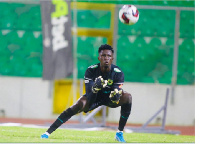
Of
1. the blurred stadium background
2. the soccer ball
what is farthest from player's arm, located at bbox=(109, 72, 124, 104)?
the blurred stadium background

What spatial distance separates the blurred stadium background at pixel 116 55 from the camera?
18109mm

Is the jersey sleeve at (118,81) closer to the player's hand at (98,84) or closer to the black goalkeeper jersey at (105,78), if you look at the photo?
the black goalkeeper jersey at (105,78)

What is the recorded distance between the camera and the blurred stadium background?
1811 cm

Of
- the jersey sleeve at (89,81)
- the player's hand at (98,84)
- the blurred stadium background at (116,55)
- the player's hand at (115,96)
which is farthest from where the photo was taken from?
the blurred stadium background at (116,55)

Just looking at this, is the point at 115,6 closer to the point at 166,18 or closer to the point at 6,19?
the point at 166,18

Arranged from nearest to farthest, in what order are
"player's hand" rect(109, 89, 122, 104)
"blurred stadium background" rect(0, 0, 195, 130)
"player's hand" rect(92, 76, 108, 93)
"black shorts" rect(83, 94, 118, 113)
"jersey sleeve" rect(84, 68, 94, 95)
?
"player's hand" rect(92, 76, 108, 93), "player's hand" rect(109, 89, 122, 104), "jersey sleeve" rect(84, 68, 94, 95), "black shorts" rect(83, 94, 118, 113), "blurred stadium background" rect(0, 0, 195, 130)

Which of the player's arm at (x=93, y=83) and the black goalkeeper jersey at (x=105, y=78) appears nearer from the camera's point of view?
the player's arm at (x=93, y=83)

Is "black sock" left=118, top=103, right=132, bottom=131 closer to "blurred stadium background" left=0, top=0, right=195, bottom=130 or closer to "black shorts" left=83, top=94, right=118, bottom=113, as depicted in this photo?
"black shorts" left=83, top=94, right=118, bottom=113

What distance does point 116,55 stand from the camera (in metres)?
18.2

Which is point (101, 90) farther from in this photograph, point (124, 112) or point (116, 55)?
point (116, 55)

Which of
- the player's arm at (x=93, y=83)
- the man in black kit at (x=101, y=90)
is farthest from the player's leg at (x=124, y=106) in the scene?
the player's arm at (x=93, y=83)

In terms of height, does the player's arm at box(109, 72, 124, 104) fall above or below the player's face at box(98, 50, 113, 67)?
below

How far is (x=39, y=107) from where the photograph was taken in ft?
59.4

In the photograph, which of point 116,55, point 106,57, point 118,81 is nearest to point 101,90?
point 118,81
